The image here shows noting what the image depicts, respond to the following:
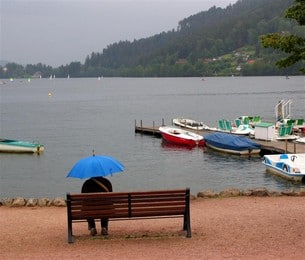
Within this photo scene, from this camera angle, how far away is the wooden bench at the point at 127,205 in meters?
10.9

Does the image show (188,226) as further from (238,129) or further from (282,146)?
(238,129)

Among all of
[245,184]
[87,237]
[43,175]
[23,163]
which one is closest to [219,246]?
[87,237]

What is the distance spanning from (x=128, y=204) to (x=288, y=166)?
924 inches

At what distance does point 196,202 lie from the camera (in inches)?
648

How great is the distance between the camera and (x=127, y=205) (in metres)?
11.1

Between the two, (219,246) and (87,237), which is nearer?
(219,246)

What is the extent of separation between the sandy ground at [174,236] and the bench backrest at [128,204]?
23.6 inches

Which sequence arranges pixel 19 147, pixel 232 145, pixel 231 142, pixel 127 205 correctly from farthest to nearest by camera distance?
1. pixel 19 147
2. pixel 231 142
3. pixel 232 145
4. pixel 127 205

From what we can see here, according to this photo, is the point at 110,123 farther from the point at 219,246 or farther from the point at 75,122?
the point at 219,246

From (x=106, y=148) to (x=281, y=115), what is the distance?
Result: 20.4m

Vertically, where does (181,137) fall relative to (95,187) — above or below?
below

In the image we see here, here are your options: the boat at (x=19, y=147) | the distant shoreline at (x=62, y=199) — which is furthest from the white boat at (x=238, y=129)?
the distant shoreline at (x=62, y=199)

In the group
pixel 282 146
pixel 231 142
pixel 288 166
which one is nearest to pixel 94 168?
pixel 288 166

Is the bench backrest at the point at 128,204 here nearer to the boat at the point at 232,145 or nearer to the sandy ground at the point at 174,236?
the sandy ground at the point at 174,236
